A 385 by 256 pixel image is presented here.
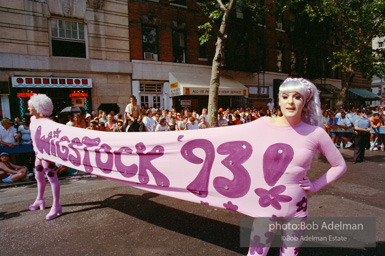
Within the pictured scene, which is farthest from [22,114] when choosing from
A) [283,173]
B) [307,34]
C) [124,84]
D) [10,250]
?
[307,34]

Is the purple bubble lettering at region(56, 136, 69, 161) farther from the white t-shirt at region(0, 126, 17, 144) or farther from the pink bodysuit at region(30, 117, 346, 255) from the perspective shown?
the white t-shirt at region(0, 126, 17, 144)

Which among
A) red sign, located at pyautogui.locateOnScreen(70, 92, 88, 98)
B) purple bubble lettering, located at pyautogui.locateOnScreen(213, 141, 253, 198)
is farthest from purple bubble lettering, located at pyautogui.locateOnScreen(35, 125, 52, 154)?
red sign, located at pyautogui.locateOnScreen(70, 92, 88, 98)

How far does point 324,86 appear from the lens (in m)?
26.0

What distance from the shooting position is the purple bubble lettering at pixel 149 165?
2.96m

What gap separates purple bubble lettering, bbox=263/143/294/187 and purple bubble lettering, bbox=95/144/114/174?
2286 millimetres

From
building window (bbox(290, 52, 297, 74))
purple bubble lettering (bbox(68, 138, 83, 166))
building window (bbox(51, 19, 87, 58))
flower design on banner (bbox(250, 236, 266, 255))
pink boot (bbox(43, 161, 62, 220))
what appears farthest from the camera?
building window (bbox(290, 52, 297, 74))

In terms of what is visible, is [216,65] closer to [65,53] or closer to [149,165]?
[149,165]

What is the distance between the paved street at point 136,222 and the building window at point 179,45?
13369mm

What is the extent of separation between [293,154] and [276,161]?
0.56 feet

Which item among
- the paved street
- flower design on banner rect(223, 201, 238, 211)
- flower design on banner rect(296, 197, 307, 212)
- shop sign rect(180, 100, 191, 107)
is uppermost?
shop sign rect(180, 100, 191, 107)

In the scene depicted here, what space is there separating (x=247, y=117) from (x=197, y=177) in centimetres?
1292

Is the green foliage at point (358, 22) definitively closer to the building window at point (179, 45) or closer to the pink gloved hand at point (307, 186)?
the building window at point (179, 45)

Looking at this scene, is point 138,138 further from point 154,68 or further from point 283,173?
point 154,68

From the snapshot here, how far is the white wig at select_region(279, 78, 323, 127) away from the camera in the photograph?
6.62 feet
